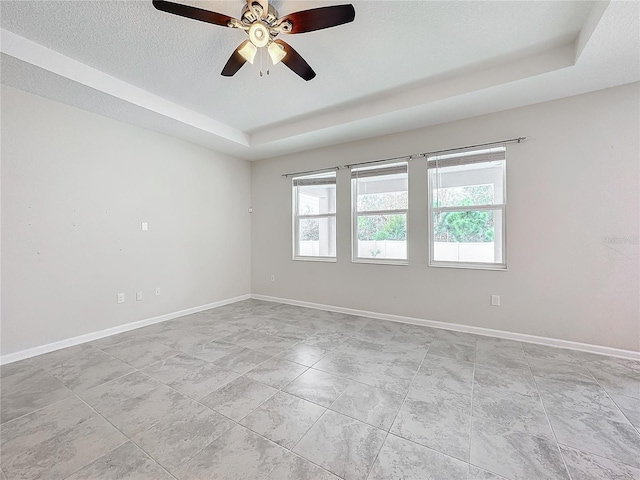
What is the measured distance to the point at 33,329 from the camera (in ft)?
8.95

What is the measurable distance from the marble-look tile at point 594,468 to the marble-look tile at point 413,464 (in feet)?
1.82

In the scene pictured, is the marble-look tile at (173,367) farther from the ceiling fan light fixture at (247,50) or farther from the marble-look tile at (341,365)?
the ceiling fan light fixture at (247,50)

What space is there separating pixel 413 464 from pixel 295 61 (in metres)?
2.79

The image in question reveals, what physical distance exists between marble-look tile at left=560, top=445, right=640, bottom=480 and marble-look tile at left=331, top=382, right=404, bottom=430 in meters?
0.90

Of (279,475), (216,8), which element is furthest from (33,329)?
(216,8)

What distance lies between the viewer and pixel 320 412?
5.91 feet

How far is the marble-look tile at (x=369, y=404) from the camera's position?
1.74 m

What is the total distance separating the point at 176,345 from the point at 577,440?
133 inches

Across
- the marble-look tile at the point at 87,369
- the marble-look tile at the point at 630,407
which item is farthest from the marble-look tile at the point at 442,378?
the marble-look tile at the point at 87,369

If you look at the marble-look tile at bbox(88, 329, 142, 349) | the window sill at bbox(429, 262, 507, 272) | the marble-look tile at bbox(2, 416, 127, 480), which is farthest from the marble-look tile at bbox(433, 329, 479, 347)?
the marble-look tile at bbox(88, 329, 142, 349)

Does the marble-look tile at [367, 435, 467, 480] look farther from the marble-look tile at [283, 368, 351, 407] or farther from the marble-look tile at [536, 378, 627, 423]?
the marble-look tile at [536, 378, 627, 423]

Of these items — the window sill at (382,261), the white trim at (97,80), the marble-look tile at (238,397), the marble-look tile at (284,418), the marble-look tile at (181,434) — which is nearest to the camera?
the marble-look tile at (181,434)

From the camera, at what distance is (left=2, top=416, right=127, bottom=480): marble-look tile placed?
1.35m

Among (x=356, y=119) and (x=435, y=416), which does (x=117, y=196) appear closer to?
(x=356, y=119)
